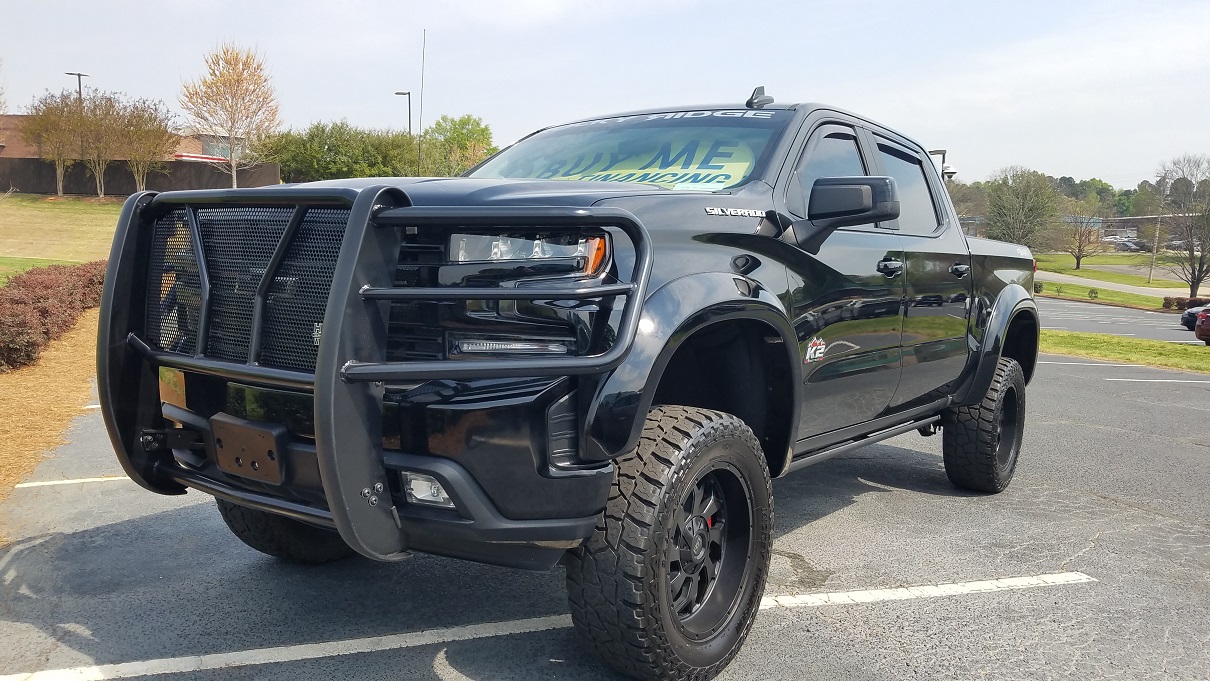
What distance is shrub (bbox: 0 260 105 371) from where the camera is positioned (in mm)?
8992

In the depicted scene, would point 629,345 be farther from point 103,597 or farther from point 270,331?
point 103,597

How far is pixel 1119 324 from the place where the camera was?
108 feet

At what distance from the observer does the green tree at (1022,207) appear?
67938 millimetres

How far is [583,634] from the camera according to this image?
2.87 m

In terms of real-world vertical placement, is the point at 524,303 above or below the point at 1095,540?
above

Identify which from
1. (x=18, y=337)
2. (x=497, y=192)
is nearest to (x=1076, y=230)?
(x=18, y=337)

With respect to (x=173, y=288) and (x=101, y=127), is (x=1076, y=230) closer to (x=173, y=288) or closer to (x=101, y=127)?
(x=101, y=127)

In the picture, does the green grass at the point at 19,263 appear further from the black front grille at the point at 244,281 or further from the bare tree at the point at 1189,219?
the bare tree at the point at 1189,219

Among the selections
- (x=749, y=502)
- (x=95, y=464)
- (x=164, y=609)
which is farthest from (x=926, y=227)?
(x=95, y=464)

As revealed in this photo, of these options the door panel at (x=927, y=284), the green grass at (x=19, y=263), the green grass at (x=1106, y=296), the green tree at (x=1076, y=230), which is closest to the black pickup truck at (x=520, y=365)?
the door panel at (x=927, y=284)

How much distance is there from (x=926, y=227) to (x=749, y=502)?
2.53 metres

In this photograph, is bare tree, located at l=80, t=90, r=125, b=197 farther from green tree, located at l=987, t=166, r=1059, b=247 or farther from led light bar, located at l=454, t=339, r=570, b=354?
green tree, located at l=987, t=166, r=1059, b=247

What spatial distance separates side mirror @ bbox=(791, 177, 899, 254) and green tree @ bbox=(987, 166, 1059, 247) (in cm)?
6921

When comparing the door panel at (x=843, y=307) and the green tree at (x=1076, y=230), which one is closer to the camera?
the door panel at (x=843, y=307)
